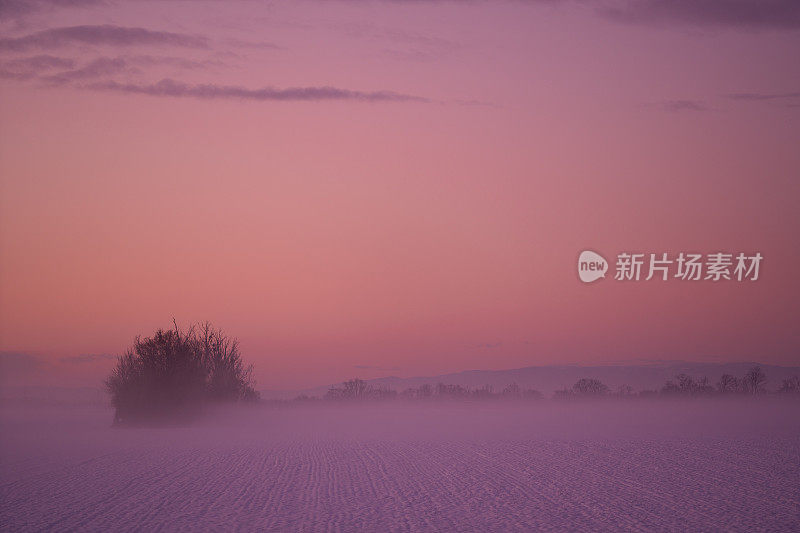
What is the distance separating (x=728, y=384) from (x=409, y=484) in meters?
97.4

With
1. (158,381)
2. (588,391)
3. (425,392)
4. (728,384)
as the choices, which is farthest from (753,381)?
(158,381)

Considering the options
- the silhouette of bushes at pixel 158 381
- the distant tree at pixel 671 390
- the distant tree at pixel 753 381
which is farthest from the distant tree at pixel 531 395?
the silhouette of bushes at pixel 158 381

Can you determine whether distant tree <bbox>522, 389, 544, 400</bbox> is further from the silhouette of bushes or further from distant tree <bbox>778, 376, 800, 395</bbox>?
the silhouette of bushes

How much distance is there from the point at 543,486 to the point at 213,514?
7.26 m

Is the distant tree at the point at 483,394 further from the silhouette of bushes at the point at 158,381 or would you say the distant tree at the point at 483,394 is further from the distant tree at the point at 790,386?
the silhouette of bushes at the point at 158,381

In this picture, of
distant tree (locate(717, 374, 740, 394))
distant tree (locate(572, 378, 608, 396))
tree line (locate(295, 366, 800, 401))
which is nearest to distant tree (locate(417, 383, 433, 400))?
tree line (locate(295, 366, 800, 401))

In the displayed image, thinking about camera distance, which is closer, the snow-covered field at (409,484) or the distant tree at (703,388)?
the snow-covered field at (409,484)

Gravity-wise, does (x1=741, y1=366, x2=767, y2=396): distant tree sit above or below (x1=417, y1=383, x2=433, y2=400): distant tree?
above

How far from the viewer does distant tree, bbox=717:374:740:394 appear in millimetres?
103750

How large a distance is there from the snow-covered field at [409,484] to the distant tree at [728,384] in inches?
2998

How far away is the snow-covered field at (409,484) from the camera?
13305 mm

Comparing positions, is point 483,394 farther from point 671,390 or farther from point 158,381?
point 158,381

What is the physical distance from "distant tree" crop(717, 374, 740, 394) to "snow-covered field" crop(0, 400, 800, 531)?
7615 centimetres

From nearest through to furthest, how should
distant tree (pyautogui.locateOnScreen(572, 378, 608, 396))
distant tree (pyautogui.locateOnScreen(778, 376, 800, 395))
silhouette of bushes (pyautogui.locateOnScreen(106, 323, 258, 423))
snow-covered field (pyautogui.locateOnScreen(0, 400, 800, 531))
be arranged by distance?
snow-covered field (pyautogui.locateOnScreen(0, 400, 800, 531)), silhouette of bushes (pyautogui.locateOnScreen(106, 323, 258, 423)), distant tree (pyautogui.locateOnScreen(778, 376, 800, 395)), distant tree (pyautogui.locateOnScreen(572, 378, 608, 396))
